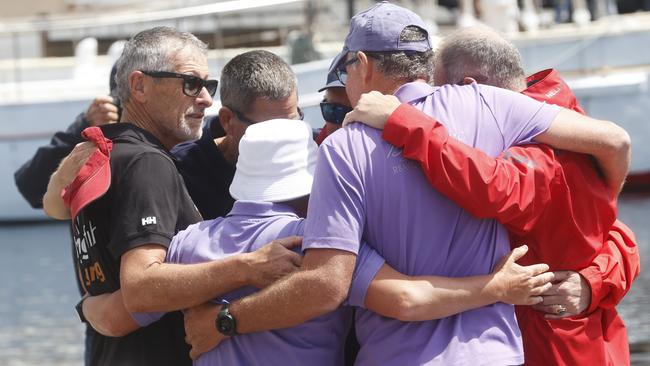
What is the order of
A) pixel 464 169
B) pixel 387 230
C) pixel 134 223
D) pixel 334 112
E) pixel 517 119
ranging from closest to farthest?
pixel 464 169 < pixel 387 230 < pixel 517 119 < pixel 134 223 < pixel 334 112

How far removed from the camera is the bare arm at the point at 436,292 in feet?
9.52

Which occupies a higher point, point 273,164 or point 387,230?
point 273,164

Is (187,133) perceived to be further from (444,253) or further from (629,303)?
(629,303)

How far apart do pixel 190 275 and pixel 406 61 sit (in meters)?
0.82

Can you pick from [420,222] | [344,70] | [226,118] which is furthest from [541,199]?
[226,118]

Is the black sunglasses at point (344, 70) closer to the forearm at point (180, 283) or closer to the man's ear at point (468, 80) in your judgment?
the man's ear at point (468, 80)

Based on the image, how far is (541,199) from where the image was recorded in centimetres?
303

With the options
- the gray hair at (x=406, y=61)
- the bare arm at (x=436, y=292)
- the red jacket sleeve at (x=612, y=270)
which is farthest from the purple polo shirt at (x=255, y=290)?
the red jacket sleeve at (x=612, y=270)

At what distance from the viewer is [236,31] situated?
22781 mm

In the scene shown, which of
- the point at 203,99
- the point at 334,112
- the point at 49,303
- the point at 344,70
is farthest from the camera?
the point at 49,303

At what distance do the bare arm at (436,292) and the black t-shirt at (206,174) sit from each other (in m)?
0.95

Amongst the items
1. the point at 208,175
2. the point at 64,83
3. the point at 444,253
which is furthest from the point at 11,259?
the point at 444,253

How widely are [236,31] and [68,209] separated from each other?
1940cm

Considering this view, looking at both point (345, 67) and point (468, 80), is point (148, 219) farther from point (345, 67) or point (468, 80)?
point (468, 80)
